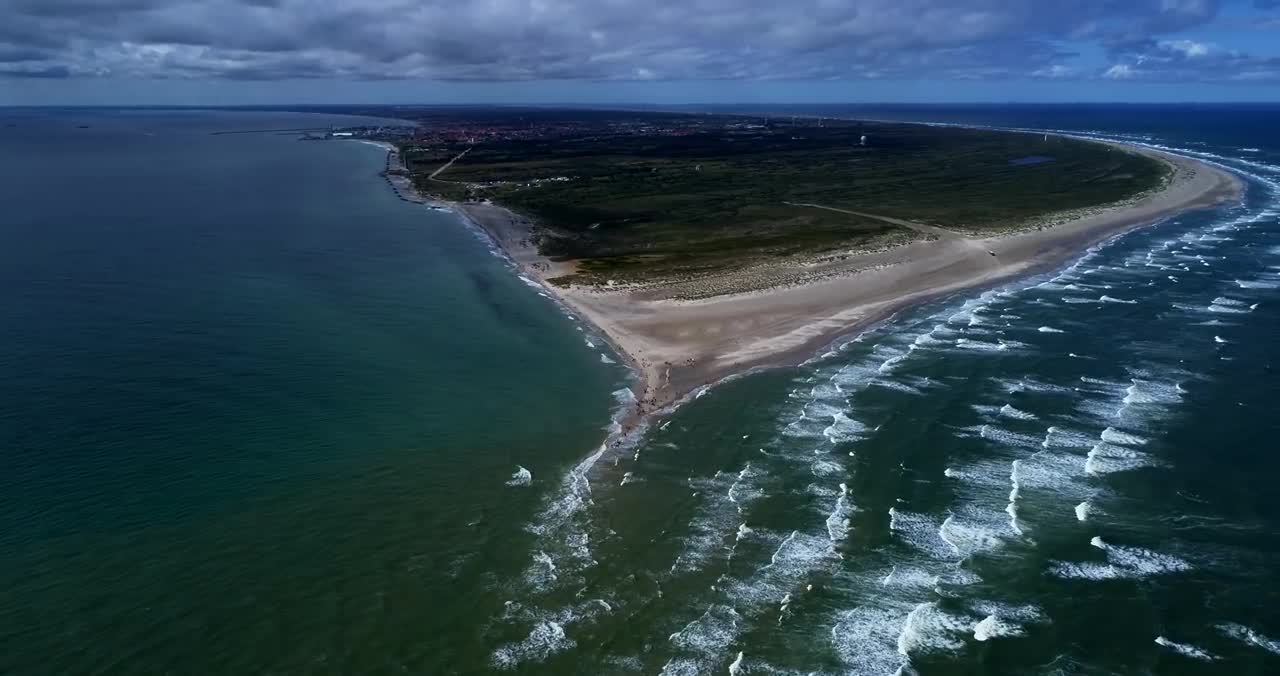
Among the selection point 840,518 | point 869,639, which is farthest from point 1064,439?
point 869,639

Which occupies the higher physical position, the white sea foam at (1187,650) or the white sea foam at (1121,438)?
the white sea foam at (1121,438)

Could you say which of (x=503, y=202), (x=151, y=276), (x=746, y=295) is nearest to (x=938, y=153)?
(x=503, y=202)

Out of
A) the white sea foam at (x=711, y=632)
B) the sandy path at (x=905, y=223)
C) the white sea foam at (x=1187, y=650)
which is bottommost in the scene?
the white sea foam at (x=711, y=632)

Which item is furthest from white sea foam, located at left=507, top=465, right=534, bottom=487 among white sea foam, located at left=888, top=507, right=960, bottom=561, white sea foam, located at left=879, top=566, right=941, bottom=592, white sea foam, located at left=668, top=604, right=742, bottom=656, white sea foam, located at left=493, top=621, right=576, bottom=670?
white sea foam, located at left=879, top=566, right=941, bottom=592

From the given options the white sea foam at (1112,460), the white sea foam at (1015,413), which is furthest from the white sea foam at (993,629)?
the white sea foam at (1015,413)

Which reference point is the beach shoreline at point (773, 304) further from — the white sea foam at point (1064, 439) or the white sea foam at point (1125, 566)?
the white sea foam at point (1125, 566)

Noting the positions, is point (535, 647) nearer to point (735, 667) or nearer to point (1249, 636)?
point (735, 667)
